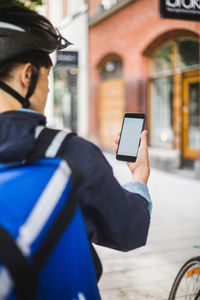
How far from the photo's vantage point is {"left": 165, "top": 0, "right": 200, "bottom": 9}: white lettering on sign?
6.15 metres

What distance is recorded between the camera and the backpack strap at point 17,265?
37.9 inches

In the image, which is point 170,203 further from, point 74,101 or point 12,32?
point 74,101

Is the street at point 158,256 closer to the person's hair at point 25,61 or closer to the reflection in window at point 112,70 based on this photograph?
the person's hair at point 25,61

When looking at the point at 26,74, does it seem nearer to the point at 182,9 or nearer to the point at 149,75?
the point at 182,9

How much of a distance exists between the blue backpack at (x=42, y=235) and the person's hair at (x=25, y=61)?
33 cm

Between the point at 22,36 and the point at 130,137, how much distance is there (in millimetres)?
631

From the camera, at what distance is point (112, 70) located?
16016 millimetres

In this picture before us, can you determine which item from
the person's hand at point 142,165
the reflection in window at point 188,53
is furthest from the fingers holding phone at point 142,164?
the reflection in window at point 188,53

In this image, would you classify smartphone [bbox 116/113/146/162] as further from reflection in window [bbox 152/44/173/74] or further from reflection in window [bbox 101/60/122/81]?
reflection in window [bbox 101/60/122/81]

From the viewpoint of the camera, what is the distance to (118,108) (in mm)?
15461

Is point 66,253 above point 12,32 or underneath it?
underneath

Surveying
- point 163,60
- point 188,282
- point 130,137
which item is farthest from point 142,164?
point 163,60

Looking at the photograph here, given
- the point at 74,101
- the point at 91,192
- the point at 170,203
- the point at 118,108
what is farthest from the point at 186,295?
the point at 74,101

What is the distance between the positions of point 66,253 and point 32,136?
307 millimetres
